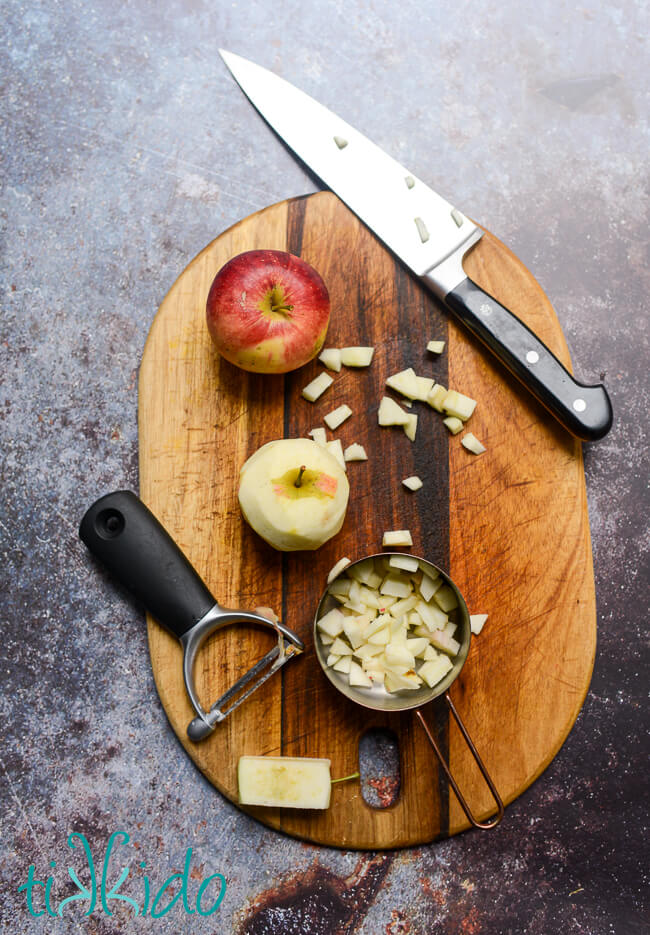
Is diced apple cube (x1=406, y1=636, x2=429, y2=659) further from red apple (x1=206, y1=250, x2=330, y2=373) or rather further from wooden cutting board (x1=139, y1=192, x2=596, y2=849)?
red apple (x1=206, y1=250, x2=330, y2=373)

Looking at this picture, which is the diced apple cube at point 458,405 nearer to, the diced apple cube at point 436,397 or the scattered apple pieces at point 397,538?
the diced apple cube at point 436,397

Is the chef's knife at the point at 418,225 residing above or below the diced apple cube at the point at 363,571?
above

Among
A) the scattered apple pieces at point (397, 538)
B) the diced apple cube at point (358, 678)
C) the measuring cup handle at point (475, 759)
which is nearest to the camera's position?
the measuring cup handle at point (475, 759)

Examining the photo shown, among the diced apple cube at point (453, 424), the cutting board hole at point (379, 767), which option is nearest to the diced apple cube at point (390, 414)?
the diced apple cube at point (453, 424)

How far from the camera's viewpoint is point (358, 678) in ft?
6.03

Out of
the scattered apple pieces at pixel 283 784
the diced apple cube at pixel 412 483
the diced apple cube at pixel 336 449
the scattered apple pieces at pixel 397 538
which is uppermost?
the diced apple cube at pixel 336 449

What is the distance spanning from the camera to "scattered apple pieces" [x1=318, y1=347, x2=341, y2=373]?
203 centimetres

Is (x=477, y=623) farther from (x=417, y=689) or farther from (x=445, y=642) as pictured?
(x=417, y=689)

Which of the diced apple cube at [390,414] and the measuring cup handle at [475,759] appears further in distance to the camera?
the diced apple cube at [390,414]

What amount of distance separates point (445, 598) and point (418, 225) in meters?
1.06

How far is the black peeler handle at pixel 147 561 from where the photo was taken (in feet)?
6.12

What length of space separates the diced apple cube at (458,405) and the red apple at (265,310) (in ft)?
1.35

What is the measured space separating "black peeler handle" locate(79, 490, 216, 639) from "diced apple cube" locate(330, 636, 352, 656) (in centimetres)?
34

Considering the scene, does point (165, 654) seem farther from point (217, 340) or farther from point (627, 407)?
point (627, 407)
